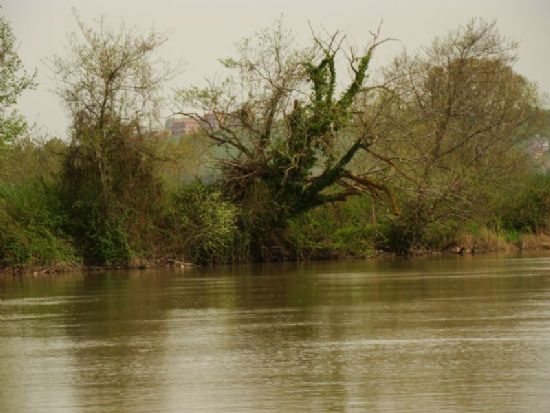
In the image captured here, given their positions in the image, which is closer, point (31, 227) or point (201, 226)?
point (31, 227)

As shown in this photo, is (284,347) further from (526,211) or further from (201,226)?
(526,211)

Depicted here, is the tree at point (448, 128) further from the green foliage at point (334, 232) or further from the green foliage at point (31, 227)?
the green foliage at point (31, 227)

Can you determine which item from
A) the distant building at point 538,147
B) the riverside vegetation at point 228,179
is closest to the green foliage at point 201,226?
the riverside vegetation at point 228,179

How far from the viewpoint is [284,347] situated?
56.5ft

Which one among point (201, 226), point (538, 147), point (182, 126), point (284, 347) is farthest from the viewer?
point (538, 147)

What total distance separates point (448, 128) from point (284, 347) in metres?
40.4

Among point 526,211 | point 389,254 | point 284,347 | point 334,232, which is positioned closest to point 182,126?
point 334,232

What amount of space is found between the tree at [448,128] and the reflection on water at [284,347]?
16.7 m

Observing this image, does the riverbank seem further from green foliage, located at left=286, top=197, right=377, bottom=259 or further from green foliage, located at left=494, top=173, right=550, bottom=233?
green foliage, located at left=494, top=173, right=550, bottom=233

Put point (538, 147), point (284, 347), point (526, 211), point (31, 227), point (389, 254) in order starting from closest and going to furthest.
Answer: point (284, 347)
point (31, 227)
point (389, 254)
point (526, 211)
point (538, 147)

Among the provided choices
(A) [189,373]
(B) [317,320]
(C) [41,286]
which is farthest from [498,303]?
(C) [41,286]

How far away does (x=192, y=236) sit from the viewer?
4672 cm

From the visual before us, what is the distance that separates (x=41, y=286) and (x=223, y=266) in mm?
11999

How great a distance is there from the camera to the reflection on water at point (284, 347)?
12.7m
